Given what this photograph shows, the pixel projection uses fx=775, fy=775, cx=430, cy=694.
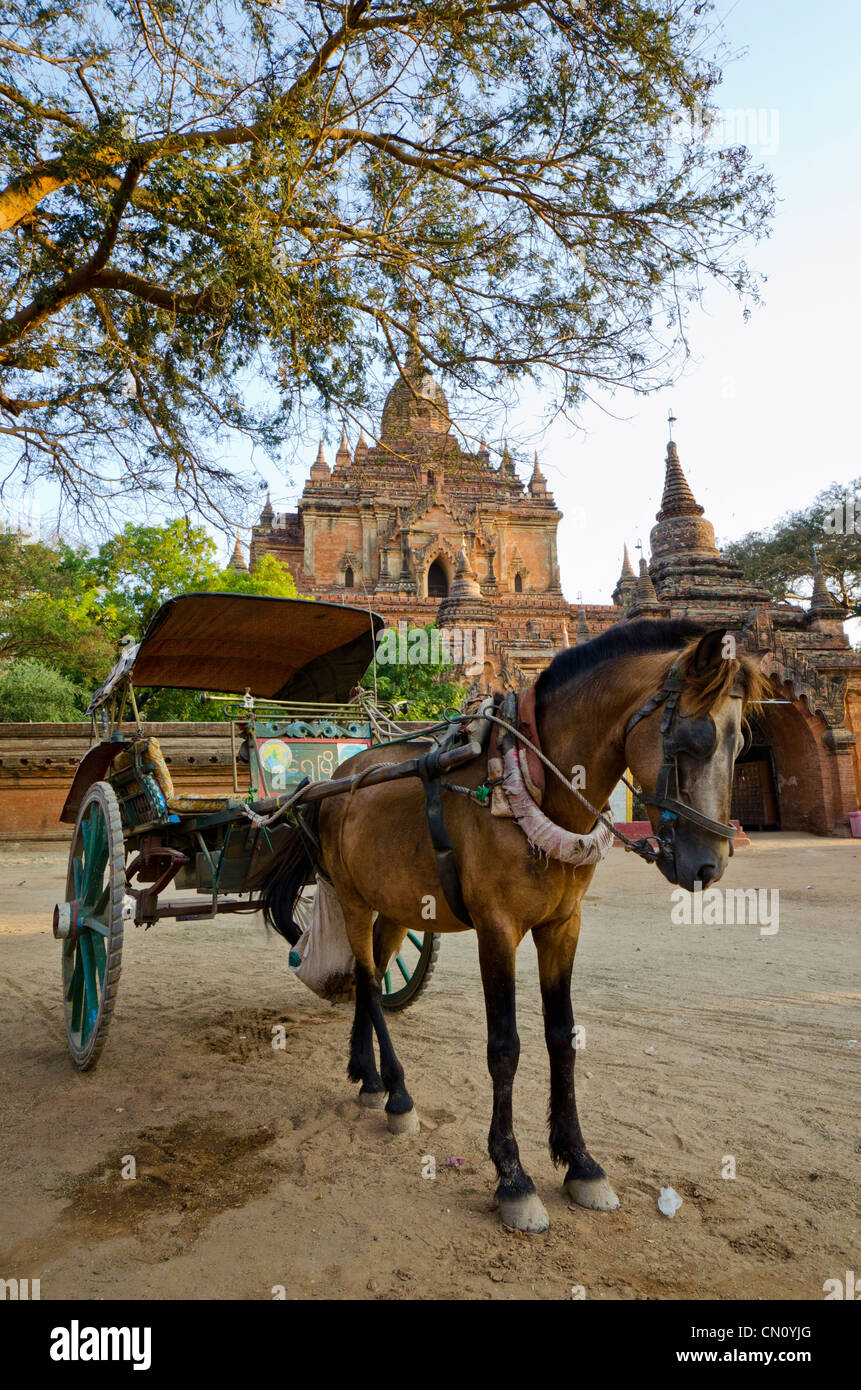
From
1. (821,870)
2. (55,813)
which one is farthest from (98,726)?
(821,870)

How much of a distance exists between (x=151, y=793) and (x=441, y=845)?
2.02 metres

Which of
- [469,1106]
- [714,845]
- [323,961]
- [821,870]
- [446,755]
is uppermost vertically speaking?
[446,755]

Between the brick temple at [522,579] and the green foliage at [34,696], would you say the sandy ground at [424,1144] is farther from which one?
the green foliage at [34,696]

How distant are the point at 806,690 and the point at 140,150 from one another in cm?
1643

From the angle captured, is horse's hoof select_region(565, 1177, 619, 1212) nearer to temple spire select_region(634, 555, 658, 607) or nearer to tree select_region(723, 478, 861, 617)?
temple spire select_region(634, 555, 658, 607)

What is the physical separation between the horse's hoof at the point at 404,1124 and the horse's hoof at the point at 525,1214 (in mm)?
751

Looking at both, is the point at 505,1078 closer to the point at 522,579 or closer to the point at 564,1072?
the point at 564,1072

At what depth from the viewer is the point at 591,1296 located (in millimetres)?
2127

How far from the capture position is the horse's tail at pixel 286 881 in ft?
13.5

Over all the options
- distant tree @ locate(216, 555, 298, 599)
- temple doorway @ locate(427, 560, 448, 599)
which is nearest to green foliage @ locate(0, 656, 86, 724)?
distant tree @ locate(216, 555, 298, 599)

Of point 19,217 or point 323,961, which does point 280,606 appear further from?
point 19,217

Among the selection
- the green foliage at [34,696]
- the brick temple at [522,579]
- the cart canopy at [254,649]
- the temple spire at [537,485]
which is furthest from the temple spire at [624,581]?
the cart canopy at [254,649]

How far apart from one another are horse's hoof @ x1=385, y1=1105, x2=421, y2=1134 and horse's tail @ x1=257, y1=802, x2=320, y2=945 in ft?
3.85

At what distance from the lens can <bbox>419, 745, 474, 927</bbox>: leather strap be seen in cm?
281
